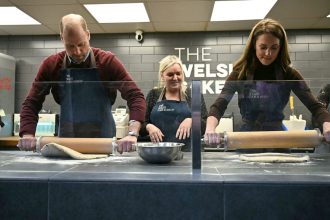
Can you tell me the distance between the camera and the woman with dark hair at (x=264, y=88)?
1271 mm

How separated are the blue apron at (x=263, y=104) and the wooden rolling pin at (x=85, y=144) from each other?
1.81 feet

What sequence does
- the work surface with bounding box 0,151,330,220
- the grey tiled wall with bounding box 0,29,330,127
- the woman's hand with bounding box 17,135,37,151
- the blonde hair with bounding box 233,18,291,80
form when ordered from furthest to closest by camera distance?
the grey tiled wall with bounding box 0,29,330,127
the blonde hair with bounding box 233,18,291,80
the woman's hand with bounding box 17,135,37,151
the work surface with bounding box 0,151,330,220

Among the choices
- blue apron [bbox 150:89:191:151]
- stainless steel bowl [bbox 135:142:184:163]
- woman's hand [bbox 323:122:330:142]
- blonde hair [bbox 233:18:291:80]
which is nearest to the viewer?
stainless steel bowl [bbox 135:142:184:163]

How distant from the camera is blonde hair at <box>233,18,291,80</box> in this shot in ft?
5.09

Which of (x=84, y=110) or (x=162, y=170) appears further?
(x=84, y=110)

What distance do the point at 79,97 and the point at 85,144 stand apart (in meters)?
0.28

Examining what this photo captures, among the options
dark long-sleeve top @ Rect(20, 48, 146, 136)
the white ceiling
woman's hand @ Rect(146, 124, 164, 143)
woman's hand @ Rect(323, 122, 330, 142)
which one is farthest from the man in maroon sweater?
the white ceiling

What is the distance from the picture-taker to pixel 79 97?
1.53m

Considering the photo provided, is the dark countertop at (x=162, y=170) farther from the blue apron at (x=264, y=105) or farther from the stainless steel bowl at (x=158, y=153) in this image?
the blue apron at (x=264, y=105)

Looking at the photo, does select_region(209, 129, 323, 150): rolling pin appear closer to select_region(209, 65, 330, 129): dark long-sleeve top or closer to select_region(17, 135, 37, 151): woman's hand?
select_region(209, 65, 330, 129): dark long-sleeve top

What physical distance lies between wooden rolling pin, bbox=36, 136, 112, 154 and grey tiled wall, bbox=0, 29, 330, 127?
2859 mm

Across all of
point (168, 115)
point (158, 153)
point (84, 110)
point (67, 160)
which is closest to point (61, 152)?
point (67, 160)

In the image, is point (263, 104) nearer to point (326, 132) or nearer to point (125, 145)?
point (326, 132)

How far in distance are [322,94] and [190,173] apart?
79 centimetres
